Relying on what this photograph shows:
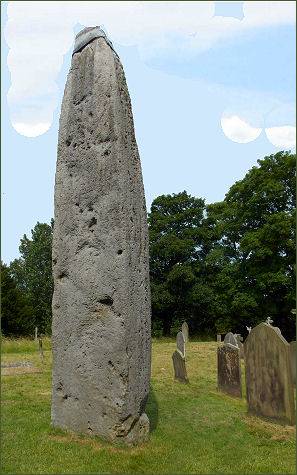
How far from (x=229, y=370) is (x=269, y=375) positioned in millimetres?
2546

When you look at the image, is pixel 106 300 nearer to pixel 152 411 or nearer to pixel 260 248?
pixel 152 411

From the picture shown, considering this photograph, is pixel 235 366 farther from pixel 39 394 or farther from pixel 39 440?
pixel 39 440

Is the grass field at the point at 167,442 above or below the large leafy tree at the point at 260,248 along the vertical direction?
below

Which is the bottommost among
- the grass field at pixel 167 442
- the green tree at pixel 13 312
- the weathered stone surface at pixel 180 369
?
the grass field at pixel 167 442

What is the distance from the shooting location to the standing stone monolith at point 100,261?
7.52 meters

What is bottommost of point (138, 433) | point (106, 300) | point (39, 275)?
point (138, 433)

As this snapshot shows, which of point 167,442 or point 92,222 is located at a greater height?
point 92,222

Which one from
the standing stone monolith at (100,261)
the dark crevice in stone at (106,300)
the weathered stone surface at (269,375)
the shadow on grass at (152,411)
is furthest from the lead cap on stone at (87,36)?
the shadow on grass at (152,411)

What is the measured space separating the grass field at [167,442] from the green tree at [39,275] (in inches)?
1064

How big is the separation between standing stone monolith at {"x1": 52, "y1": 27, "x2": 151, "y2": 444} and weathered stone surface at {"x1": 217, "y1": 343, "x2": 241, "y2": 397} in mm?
4090

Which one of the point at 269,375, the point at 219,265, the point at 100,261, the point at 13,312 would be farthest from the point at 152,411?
the point at 219,265

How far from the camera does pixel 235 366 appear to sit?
11594mm

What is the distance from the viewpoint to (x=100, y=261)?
7.70 m

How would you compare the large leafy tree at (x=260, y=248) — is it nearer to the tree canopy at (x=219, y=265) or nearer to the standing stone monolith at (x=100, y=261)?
the tree canopy at (x=219, y=265)
